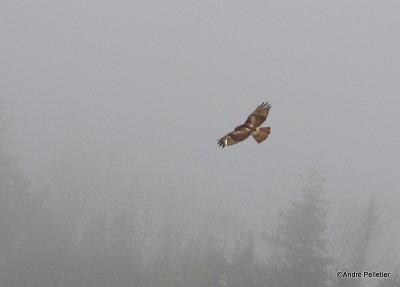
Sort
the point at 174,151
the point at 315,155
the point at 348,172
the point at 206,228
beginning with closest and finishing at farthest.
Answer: the point at 206,228 → the point at 174,151 → the point at 348,172 → the point at 315,155

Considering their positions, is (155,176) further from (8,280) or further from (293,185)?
Answer: (8,280)

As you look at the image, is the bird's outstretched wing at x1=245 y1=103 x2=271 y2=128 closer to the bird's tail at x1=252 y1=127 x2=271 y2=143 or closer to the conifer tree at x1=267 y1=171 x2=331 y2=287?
the bird's tail at x1=252 y1=127 x2=271 y2=143

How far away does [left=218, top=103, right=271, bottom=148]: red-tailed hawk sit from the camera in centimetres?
246

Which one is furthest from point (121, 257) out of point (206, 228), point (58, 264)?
point (206, 228)

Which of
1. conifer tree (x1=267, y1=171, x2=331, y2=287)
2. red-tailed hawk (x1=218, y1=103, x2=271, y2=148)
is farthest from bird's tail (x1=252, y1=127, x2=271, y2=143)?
conifer tree (x1=267, y1=171, x2=331, y2=287)

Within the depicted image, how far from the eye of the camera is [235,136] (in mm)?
2475

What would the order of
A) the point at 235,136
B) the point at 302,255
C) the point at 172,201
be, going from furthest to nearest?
the point at 172,201 < the point at 302,255 < the point at 235,136

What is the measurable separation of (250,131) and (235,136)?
93 millimetres

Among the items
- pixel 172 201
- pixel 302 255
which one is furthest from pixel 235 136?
pixel 172 201

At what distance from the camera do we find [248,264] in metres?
27.4

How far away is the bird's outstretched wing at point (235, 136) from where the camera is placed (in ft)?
8.07

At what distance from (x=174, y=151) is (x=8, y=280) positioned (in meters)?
98.4

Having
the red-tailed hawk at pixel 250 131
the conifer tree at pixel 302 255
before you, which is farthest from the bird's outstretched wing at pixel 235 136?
the conifer tree at pixel 302 255

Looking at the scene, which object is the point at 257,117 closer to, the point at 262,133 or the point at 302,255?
Answer: the point at 262,133
